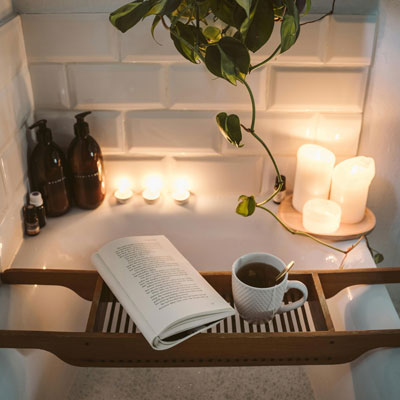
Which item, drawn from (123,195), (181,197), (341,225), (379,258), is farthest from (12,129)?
(379,258)

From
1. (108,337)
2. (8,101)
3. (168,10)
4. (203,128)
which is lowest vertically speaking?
(108,337)

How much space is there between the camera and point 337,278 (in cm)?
96

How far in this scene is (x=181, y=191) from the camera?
128cm

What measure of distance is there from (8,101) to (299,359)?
29.3 inches

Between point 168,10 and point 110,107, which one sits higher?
point 168,10

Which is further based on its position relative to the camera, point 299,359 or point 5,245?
point 5,245

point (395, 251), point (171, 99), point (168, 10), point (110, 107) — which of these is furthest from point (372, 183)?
point (168, 10)

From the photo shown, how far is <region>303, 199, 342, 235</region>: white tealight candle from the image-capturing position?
1.12 m

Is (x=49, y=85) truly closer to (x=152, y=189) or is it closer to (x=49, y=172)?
(x=49, y=172)

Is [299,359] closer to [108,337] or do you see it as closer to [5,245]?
[108,337]

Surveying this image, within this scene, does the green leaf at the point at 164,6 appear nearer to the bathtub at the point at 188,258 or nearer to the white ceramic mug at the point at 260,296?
the white ceramic mug at the point at 260,296

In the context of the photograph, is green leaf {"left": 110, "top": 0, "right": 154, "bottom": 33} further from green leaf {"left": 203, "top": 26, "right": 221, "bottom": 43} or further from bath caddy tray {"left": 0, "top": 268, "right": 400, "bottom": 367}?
bath caddy tray {"left": 0, "top": 268, "right": 400, "bottom": 367}

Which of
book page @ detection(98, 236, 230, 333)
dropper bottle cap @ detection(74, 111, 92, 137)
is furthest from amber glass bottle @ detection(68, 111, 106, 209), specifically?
book page @ detection(98, 236, 230, 333)

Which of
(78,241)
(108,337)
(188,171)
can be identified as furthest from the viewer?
(188,171)
